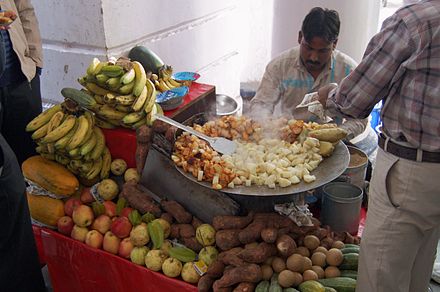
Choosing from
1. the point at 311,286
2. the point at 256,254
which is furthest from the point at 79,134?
the point at 311,286

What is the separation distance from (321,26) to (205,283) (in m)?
1.90

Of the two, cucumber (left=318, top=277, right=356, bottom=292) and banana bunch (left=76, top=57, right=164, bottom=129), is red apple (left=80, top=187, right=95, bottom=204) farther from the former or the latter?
cucumber (left=318, top=277, right=356, bottom=292)

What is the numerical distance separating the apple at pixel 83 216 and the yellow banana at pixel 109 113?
50 cm

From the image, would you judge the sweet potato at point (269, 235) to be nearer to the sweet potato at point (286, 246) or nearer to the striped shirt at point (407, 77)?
the sweet potato at point (286, 246)

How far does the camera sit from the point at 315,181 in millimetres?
1887

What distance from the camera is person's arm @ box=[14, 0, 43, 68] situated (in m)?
2.87

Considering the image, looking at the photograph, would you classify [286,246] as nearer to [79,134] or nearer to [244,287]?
[244,287]

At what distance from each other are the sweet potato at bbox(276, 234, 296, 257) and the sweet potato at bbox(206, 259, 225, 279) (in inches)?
10.2

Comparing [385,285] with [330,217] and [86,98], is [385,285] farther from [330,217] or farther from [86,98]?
[86,98]

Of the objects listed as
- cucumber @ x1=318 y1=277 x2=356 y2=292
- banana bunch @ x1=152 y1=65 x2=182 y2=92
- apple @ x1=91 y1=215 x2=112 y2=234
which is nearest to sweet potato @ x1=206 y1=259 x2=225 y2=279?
cucumber @ x1=318 y1=277 x2=356 y2=292

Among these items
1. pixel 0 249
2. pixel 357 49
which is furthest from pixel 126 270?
pixel 357 49

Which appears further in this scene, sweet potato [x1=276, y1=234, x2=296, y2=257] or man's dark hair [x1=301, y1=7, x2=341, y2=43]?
man's dark hair [x1=301, y1=7, x2=341, y2=43]

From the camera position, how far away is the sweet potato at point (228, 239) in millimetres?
1880

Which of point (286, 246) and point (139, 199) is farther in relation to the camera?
point (139, 199)
